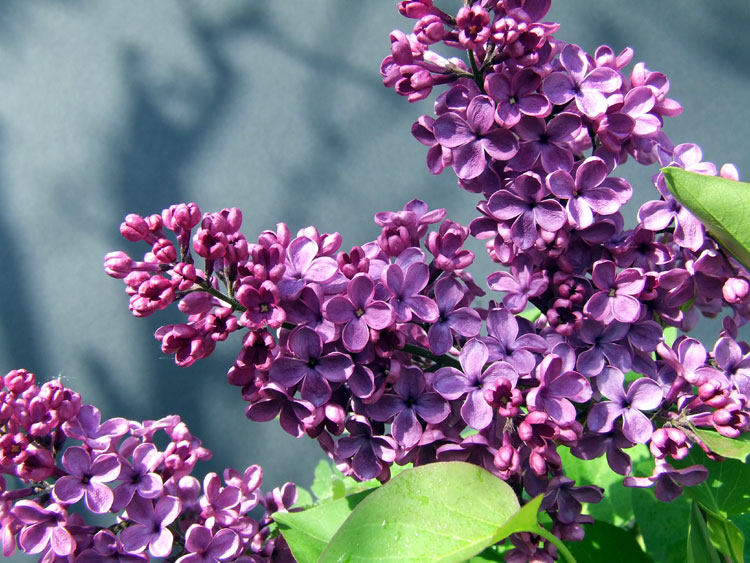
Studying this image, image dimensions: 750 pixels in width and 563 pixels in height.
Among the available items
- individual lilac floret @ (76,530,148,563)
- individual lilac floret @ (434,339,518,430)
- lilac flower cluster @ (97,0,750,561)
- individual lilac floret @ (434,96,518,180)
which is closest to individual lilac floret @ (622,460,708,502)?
lilac flower cluster @ (97,0,750,561)

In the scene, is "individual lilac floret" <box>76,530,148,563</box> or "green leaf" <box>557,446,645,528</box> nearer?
"individual lilac floret" <box>76,530,148,563</box>

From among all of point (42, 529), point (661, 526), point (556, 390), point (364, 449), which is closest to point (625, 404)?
point (556, 390)

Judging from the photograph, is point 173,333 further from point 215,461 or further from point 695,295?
point 215,461

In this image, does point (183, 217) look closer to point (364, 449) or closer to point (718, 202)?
point (364, 449)

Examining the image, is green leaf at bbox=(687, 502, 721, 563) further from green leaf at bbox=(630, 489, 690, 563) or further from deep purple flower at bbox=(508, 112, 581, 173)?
deep purple flower at bbox=(508, 112, 581, 173)

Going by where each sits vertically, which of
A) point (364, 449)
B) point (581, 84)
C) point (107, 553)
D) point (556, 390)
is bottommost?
point (107, 553)

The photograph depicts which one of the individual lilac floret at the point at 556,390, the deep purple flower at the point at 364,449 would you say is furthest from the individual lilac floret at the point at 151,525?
the individual lilac floret at the point at 556,390

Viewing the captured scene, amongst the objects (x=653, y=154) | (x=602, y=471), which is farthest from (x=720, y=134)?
(x=653, y=154)
